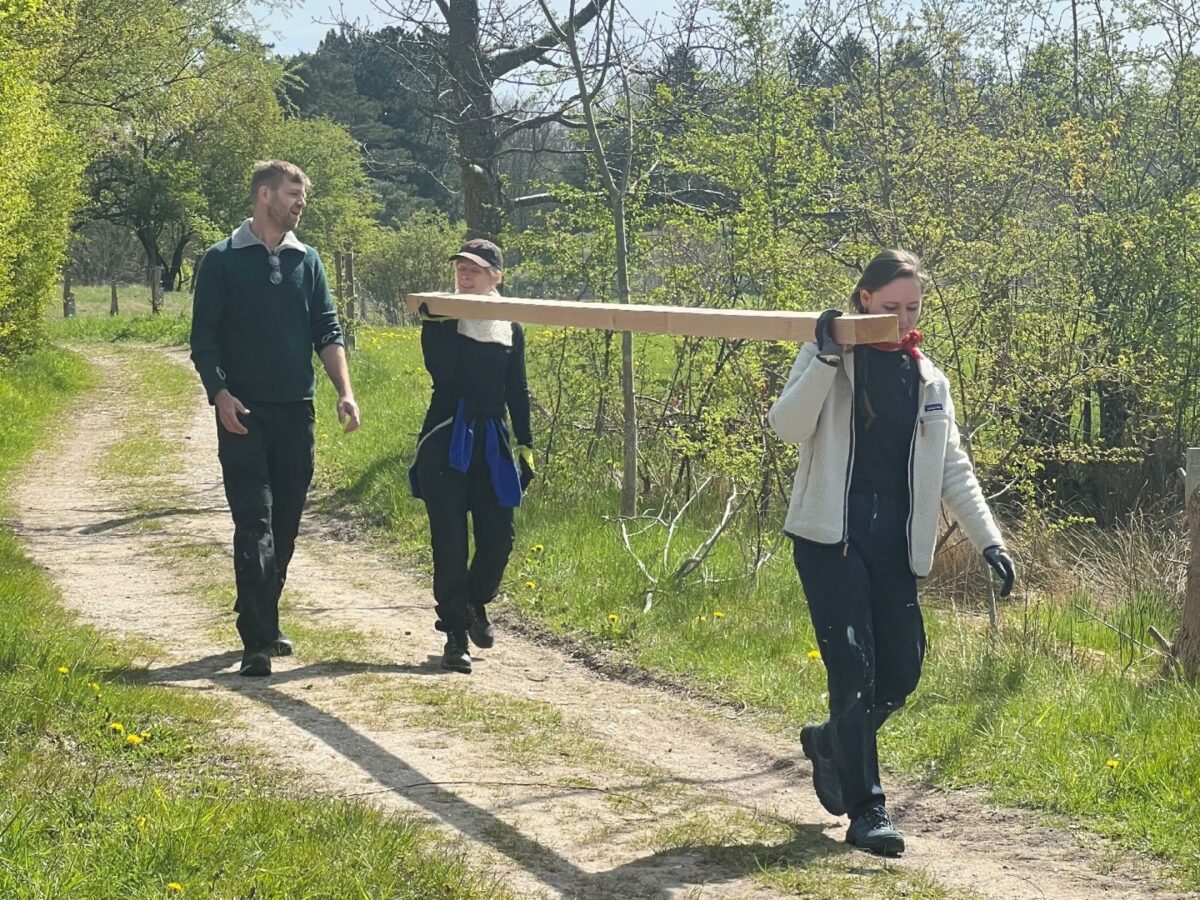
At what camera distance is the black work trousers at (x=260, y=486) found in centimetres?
665

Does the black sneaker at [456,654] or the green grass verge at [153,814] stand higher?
the green grass verge at [153,814]

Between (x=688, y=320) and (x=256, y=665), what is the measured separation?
2873mm

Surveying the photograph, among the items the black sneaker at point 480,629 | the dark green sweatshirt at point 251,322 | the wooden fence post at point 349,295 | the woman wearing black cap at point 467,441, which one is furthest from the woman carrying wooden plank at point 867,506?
the wooden fence post at point 349,295

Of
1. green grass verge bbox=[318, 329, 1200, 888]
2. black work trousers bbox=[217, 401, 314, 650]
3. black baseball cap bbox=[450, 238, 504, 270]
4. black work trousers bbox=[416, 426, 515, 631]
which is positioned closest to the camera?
green grass verge bbox=[318, 329, 1200, 888]

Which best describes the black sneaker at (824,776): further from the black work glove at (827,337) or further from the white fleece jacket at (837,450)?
the black work glove at (827,337)

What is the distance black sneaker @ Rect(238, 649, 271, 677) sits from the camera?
6594 mm

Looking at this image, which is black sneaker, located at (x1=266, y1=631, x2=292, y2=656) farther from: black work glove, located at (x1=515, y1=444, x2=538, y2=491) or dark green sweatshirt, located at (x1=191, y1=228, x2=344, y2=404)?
black work glove, located at (x1=515, y1=444, x2=538, y2=491)

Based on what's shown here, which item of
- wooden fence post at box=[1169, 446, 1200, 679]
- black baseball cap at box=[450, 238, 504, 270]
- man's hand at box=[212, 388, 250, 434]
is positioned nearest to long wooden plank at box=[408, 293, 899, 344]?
black baseball cap at box=[450, 238, 504, 270]

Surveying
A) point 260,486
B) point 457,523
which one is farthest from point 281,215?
point 457,523

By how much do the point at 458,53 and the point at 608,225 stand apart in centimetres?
270

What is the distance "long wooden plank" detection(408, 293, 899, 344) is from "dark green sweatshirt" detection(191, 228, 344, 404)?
1.07 meters

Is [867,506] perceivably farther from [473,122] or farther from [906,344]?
[473,122]

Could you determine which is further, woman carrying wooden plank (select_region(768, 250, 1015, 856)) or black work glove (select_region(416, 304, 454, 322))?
black work glove (select_region(416, 304, 454, 322))

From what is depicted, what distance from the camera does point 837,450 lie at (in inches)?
182
